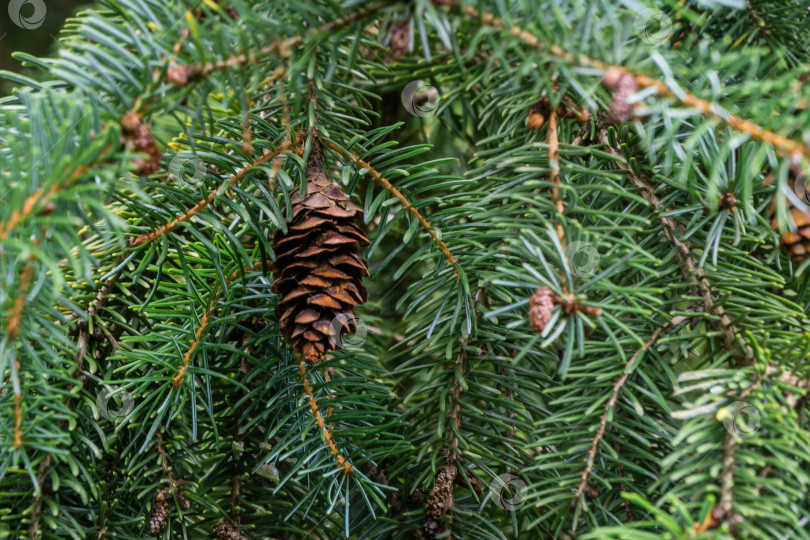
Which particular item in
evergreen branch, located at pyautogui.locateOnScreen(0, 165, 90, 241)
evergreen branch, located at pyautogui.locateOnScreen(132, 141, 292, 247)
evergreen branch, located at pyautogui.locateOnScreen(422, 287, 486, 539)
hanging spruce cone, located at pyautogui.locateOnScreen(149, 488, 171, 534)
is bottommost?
evergreen branch, located at pyautogui.locateOnScreen(422, 287, 486, 539)

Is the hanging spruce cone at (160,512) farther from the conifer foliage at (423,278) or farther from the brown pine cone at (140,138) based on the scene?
the brown pine cone at (140,138)

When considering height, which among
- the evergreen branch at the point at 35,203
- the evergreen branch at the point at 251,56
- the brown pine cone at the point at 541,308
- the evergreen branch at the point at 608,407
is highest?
the evergreen branch at the point at 251,56

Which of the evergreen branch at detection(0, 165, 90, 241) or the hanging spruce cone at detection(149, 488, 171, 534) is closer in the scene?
the evergreen branch at detection(0, 165, 90, 241)

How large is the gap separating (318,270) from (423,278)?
0.33ft

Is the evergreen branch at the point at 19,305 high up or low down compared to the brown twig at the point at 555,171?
up

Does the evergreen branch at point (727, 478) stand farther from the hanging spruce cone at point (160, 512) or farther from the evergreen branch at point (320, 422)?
the hanging spruce cone at point (160, 512)

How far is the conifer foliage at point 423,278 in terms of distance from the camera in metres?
0.37

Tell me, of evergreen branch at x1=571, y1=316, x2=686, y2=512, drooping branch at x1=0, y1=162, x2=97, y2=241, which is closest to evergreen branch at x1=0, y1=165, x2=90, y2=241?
drooping branch at x1=0, y1=162, x2=97, y2=241

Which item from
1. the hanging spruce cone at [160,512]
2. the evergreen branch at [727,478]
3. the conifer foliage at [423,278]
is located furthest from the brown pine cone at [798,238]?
the hanging spruce cone at [160,512]

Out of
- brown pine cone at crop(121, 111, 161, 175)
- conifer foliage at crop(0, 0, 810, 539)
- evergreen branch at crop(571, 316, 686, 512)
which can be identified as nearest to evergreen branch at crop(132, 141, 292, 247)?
conifer foliage at crop(0, 0, 810, 539)

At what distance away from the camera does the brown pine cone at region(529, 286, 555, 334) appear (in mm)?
392

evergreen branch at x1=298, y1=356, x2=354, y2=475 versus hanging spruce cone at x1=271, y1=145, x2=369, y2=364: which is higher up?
hanging spruce cone at x1=271, y1=145, x2=369, y2=364

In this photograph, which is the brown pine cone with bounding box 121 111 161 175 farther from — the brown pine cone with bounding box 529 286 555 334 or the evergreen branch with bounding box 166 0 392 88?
the brown pine cone with bounding box 529 286 555 334

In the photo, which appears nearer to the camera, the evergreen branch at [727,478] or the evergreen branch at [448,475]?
the evergreen branch at [727,478]
